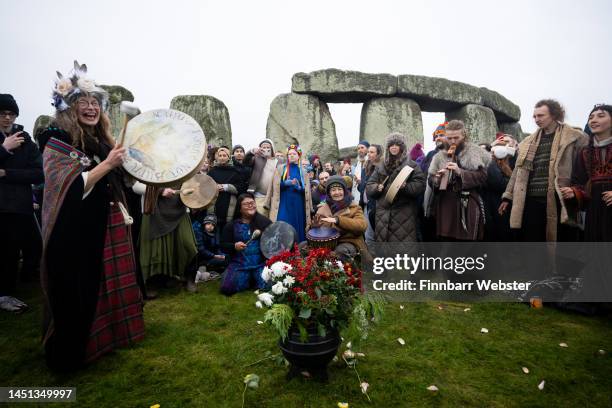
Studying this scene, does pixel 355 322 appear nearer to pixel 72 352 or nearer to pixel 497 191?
pixel 72 352

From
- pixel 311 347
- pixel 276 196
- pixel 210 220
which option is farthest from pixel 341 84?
pixel 311 347

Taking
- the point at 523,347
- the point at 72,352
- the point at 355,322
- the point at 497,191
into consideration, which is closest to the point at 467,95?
the point at 497,191

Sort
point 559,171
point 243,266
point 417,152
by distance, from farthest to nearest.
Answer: point 417,152, point 243,266, point 559,171

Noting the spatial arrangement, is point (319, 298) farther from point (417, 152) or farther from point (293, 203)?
point (417, 152)

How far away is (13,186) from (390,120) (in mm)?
9490

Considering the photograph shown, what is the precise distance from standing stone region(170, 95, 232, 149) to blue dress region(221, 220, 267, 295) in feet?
19.9

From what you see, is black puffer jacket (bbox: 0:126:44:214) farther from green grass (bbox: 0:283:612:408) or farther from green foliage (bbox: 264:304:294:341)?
green foliage (bbox: 264:304:294:341)

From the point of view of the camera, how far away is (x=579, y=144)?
3.59 meters

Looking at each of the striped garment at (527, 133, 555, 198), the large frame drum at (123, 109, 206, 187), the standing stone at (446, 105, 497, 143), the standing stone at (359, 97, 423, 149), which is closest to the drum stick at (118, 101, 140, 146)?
the large frame drum at (123, 109, 206, 187)

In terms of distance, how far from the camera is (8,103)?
3684 mm

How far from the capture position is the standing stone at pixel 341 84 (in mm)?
10508

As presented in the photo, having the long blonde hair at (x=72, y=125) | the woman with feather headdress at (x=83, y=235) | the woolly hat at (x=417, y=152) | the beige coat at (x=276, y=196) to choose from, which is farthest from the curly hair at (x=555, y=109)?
the long blonde hair at (x=72, y=125)

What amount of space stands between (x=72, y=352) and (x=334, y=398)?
1.84 metres

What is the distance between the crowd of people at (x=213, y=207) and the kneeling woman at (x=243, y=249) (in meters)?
0.01
